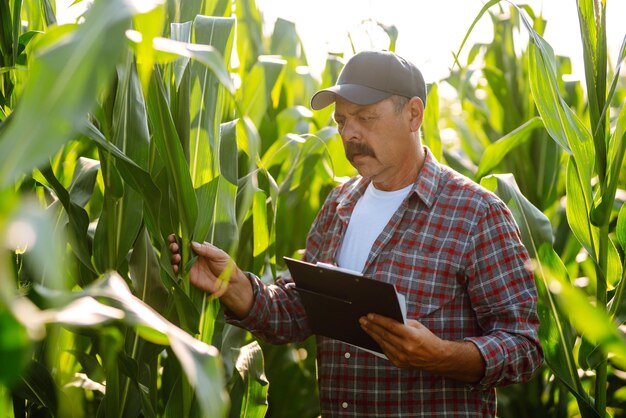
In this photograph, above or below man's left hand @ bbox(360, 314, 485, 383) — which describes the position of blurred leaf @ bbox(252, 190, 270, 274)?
above

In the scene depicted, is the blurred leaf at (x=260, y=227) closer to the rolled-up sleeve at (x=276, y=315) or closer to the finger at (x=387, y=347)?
the rolled-up sleeve at (x=276, y=315)

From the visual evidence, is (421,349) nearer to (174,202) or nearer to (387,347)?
(387,347)

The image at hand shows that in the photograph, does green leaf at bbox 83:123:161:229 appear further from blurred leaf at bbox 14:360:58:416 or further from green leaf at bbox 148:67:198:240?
blurred leaf at bbox 14:360:58:416

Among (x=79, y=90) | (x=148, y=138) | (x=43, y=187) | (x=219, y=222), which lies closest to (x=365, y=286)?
(x=219, y=222)

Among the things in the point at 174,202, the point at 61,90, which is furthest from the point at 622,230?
the point at 61,90

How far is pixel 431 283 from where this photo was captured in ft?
5.07

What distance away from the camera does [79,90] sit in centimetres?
49

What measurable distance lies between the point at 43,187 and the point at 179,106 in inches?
15.6

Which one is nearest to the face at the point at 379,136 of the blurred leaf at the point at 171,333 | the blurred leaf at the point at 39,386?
the blurred leaf at the point at 39,386

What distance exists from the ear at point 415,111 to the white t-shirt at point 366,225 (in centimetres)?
12

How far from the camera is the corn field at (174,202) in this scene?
0.50 meters

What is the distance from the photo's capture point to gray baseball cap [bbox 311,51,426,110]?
1.61 m

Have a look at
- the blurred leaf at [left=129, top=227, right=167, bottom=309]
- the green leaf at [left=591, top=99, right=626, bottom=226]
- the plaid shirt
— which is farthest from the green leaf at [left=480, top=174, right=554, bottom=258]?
the blurred leaf at [left=129, top=227, right=167, bottom=309]

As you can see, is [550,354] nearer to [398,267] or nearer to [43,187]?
[398,267]
